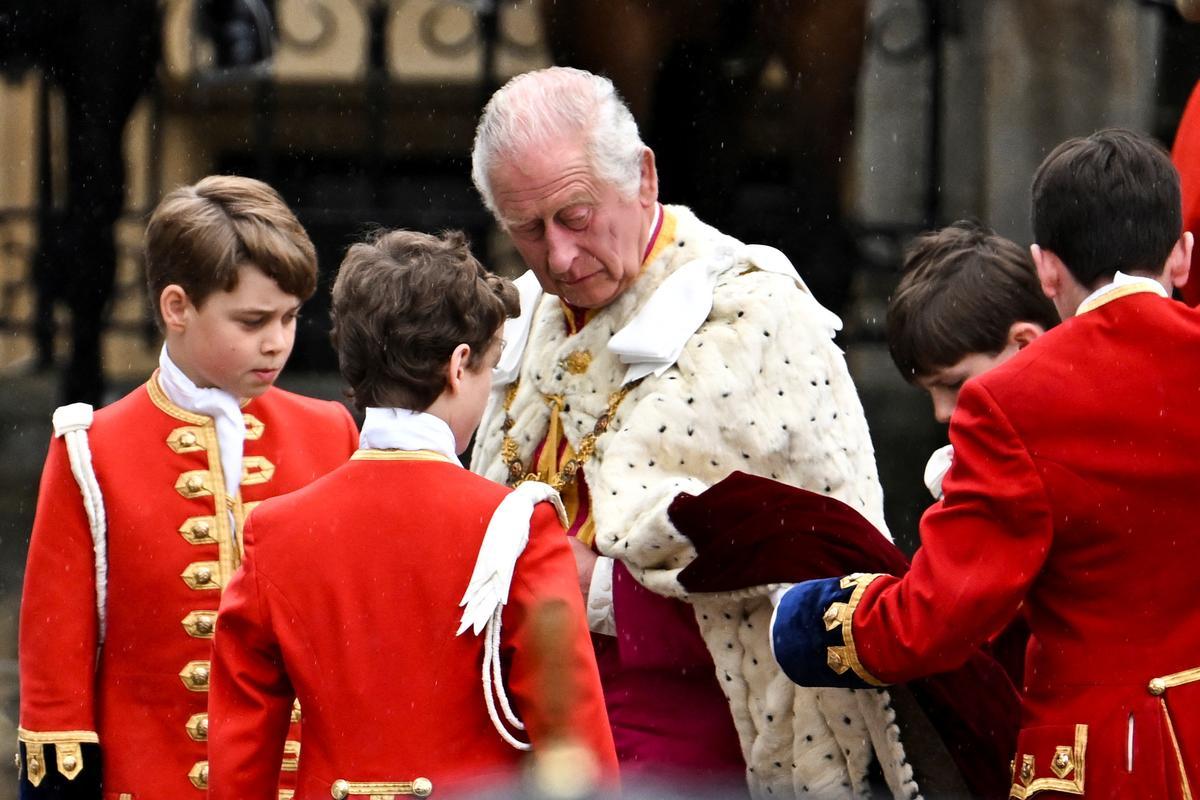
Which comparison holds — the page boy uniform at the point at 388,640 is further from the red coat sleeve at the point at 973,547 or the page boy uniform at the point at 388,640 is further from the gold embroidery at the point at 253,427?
the gold embroidery at the point at 253,427

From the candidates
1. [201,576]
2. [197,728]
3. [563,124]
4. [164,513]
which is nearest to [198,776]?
[197,728]

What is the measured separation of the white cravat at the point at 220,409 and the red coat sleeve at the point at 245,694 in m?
0.56

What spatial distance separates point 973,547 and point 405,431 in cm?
79

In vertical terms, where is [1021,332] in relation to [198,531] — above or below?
above

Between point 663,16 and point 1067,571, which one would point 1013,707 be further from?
point 663,16

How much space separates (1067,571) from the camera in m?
2.88

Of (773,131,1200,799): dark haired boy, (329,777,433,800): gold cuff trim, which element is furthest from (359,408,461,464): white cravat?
(773,131,1200,799): dark haired boy

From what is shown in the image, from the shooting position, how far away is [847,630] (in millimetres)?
3029

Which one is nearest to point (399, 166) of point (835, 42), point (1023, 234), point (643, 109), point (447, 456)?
point (643, 109)

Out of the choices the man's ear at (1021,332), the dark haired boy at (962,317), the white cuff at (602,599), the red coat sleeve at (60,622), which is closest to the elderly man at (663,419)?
the white cuff at (602,599)

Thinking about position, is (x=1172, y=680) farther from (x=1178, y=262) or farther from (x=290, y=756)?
(x=290, y=756)

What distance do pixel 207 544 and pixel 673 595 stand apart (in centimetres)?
76

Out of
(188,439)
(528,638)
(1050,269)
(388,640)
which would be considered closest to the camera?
(528,638)

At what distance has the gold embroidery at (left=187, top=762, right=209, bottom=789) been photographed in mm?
3350
